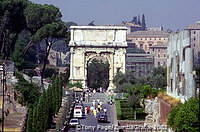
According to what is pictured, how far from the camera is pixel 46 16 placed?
74438mm

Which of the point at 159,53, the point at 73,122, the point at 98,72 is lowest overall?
the point at 73,122

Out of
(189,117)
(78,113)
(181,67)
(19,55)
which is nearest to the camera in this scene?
(189,117)

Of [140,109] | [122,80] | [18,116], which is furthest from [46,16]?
[18,116]

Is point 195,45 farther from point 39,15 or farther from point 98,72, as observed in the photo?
point 98,72

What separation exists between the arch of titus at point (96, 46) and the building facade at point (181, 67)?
47055 mm

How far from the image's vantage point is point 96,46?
89.1 meters

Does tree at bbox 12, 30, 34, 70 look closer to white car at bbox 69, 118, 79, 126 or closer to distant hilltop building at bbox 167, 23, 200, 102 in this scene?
white car at bbox 69, 118, 79, 126

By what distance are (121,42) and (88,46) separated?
354 centimetres

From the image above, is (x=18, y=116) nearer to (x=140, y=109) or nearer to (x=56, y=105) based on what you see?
(x=56, y=105)

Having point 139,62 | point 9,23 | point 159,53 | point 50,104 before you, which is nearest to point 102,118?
point 50,104

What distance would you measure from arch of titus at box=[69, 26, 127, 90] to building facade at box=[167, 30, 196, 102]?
47.1 m

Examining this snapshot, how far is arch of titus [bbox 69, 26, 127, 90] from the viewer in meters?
89.3

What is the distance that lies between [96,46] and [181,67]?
52993mm

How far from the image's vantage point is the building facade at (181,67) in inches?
1298
